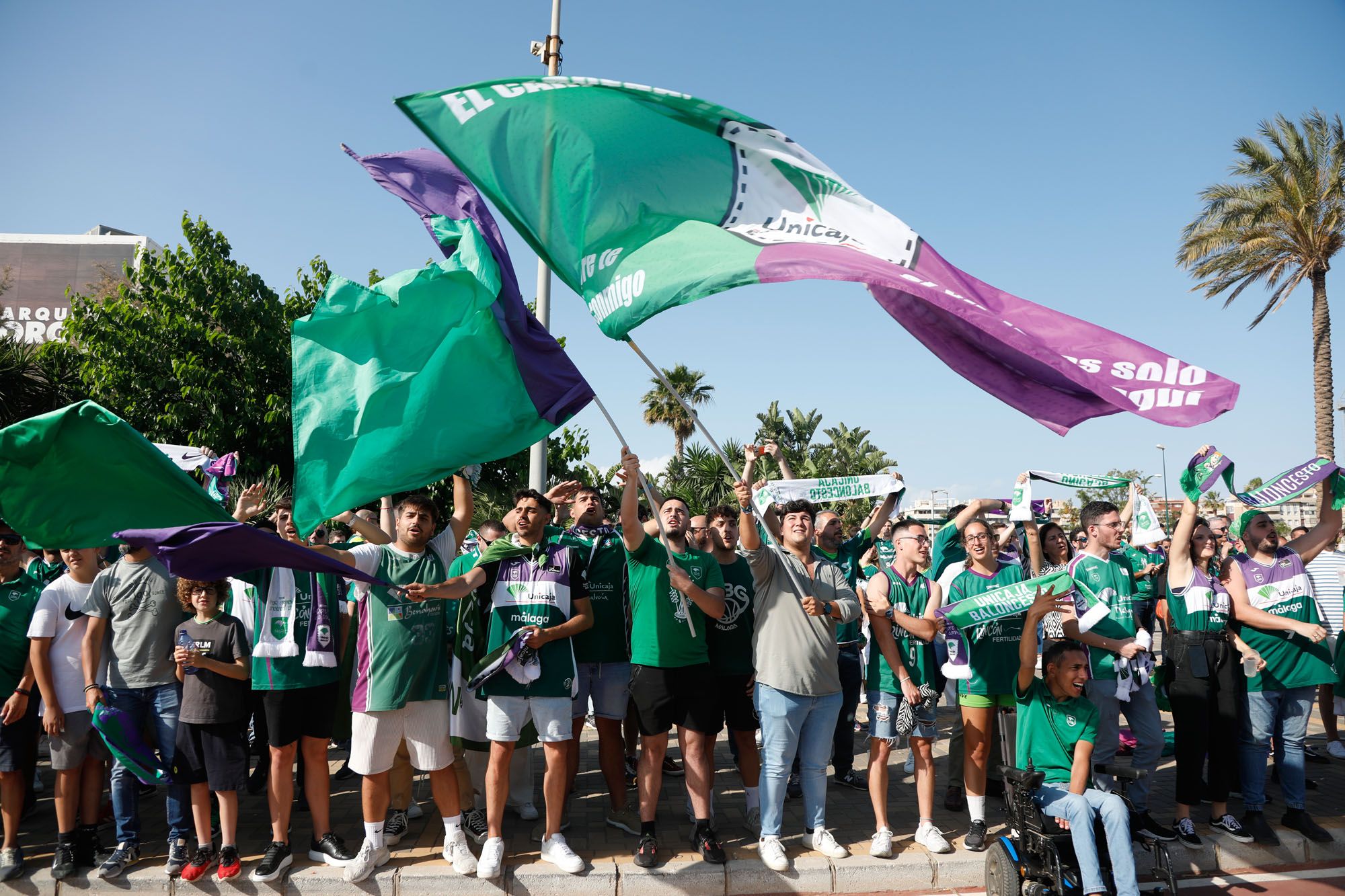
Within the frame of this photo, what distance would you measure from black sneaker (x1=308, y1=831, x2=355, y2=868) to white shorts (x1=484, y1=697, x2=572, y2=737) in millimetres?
1134

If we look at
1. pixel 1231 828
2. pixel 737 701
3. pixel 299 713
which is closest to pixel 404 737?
pixel 299 713

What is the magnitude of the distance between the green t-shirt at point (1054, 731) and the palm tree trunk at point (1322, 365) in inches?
785

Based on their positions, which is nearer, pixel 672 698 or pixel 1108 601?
pixel 672 698

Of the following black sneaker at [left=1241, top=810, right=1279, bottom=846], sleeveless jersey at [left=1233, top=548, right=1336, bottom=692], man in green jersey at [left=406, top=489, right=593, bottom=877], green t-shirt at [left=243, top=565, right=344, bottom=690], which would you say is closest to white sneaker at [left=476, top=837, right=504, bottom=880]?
man in green jersey at [left=406, top=489, right=593, bottom=877]

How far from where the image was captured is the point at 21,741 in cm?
565

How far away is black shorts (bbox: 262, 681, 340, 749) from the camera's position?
17.7 feet

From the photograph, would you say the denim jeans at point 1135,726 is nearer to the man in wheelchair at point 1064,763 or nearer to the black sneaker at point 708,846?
the man in wheelchair at point 1064,763

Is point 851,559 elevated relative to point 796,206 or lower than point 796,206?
lower

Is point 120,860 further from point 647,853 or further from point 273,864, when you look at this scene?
point 647,853

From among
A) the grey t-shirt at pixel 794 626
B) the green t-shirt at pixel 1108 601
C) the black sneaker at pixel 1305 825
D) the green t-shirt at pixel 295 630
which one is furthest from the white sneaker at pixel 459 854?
the black sneaker at pixel 1305 825

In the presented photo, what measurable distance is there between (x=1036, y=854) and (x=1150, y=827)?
5.45 ft

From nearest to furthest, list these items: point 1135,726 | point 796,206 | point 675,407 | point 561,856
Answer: point 796,206 < point 561,856 < point 1135,726 < point 675,407

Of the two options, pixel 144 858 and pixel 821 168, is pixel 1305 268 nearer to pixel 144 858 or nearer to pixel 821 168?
pixel 821 168

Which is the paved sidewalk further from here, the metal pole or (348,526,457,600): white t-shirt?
the metal pole
